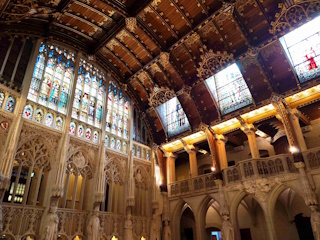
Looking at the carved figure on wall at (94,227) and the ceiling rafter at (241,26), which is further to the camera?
the ceiling rafter at (241,26)

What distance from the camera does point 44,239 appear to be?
1022 cm

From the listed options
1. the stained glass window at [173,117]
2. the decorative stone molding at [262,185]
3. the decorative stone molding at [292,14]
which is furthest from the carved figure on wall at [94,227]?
the decorative stone molding at [292,14]

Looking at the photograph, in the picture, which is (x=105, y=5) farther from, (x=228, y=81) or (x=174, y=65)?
(x=228, y=81)

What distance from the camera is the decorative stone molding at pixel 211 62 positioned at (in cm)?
1400

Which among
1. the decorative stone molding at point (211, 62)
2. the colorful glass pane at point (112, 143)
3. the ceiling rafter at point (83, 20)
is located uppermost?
the ceiling rafter at point (83, 20)

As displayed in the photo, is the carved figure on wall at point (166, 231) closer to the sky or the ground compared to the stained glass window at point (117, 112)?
closer to the ground

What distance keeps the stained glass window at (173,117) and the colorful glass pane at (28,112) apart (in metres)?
8.56

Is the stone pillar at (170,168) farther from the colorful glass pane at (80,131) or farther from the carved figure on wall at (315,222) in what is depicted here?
the carved figure on wall at (315,222)

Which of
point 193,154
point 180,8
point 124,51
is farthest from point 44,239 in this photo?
point 180,8

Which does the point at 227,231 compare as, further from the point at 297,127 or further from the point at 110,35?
the point at 110,35

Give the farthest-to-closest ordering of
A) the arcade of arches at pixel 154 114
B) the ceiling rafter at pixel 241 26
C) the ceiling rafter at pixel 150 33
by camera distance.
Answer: the ceiling rafter at pixel 150 33, the ceiling rafter at pixel 241 26, the arcade of arches at pixel 154 114

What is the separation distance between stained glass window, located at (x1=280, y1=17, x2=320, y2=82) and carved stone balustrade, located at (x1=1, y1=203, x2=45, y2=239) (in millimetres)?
14262

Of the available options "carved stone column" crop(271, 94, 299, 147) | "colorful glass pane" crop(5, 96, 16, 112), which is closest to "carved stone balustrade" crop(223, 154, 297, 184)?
"carved stone column" crop(271, 94, 299, 147)

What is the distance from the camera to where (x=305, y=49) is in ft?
41.8
